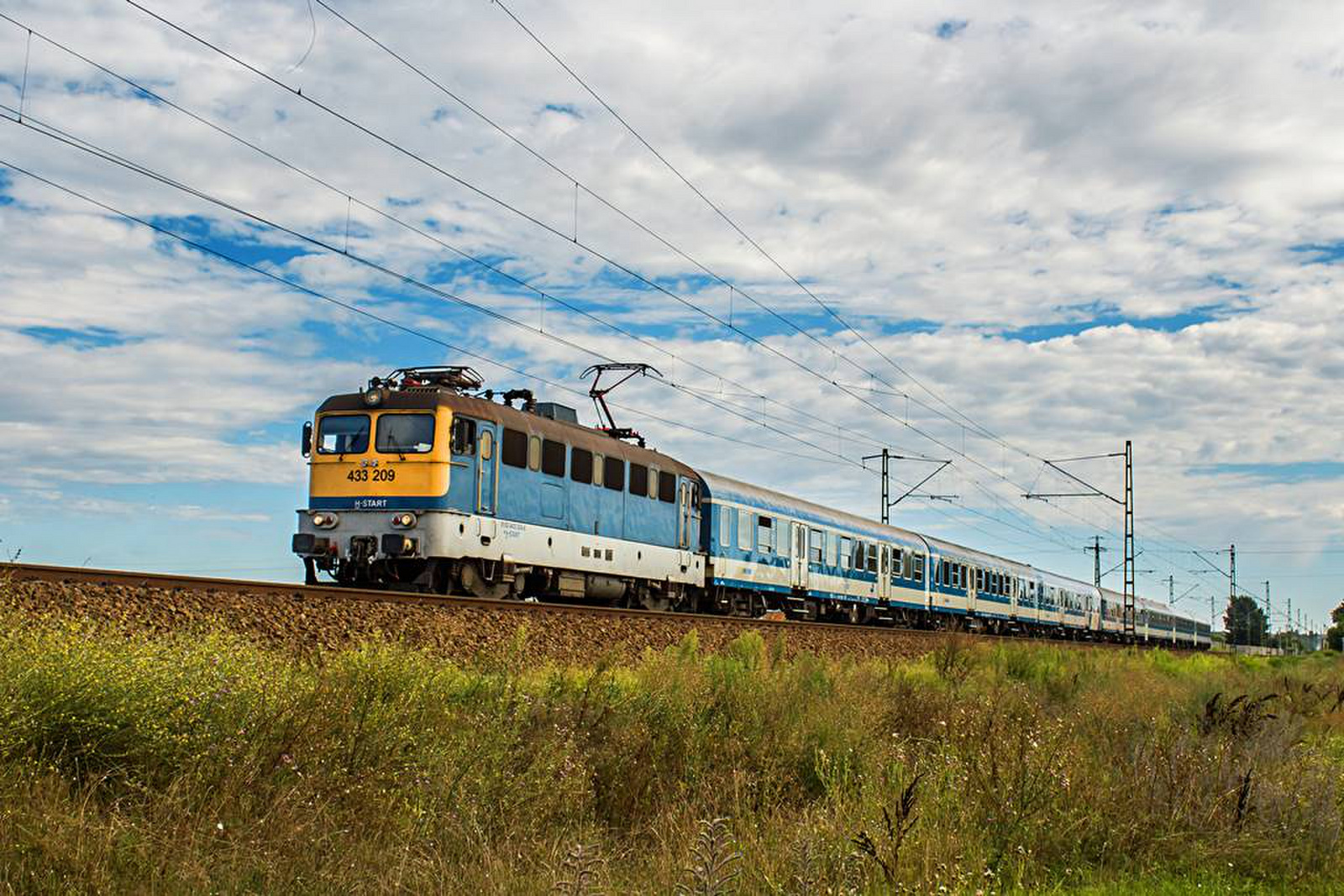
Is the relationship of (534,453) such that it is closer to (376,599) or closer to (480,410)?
(480,410)

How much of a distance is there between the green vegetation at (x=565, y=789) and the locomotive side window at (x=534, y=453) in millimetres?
8186

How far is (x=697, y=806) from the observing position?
8.91 metres

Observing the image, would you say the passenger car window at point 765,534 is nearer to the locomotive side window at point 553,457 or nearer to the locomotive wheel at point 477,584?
the locomotive side window at point 553,457

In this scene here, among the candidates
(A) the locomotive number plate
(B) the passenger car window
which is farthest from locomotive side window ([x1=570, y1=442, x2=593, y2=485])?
(B) the passenger car window

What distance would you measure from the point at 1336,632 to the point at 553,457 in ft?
373

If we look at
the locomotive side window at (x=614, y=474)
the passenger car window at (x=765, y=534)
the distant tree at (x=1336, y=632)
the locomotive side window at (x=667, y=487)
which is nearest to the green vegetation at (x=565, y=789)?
the locomotive side window at (x=614, y=474)

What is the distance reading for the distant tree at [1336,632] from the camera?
3755 inches

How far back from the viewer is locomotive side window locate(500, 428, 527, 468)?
19.7 metres

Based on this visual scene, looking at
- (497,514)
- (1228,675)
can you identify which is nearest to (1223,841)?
(497,514)

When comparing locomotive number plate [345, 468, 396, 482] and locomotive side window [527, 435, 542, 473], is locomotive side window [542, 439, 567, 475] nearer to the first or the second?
locomotive side window [527, 435, 542, 473]

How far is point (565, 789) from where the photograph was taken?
870 centimetres

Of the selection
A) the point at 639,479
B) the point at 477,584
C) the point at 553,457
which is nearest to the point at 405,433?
the point at 477,584

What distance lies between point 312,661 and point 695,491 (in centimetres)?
1752

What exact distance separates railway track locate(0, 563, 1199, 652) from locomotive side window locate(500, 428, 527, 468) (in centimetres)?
304
